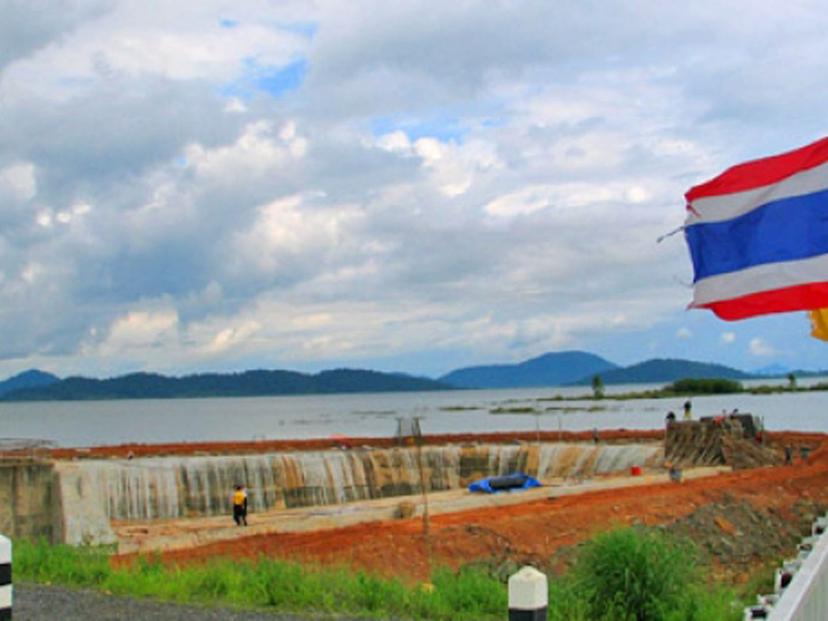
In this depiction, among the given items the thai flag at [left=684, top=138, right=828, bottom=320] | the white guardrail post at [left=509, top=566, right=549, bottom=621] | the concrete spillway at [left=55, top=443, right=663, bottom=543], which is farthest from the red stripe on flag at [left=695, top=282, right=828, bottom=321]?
the concrete spillway at [left=55, top=443, right=663, bottom=543]

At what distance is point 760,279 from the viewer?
40.6ft

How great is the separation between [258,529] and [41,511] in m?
7.58

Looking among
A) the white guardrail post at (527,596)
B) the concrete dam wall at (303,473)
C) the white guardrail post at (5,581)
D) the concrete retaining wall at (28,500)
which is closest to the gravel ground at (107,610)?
the white guardrail post at (5,581)

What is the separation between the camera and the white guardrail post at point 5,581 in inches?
348

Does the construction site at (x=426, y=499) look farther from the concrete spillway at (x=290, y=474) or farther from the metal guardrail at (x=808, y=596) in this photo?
the metal guardrail at (x=808, y=596)

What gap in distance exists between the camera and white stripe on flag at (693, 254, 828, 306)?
1188 centimetres

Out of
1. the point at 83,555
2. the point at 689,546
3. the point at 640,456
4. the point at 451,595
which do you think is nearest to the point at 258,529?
the point at 689,546

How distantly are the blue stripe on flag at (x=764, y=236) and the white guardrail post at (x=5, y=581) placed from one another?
810 centimetres

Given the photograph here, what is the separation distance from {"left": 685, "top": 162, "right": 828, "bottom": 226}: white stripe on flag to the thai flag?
11 mm

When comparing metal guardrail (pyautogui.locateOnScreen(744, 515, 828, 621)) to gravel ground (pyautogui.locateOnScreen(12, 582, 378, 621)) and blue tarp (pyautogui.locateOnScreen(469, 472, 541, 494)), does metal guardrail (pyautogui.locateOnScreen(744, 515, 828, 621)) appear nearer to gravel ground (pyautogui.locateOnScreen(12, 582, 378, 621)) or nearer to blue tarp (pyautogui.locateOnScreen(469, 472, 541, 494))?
gravel ground (pyautogui.locateOnScreen(12, 582, 378, 621))

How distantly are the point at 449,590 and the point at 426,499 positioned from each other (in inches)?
706

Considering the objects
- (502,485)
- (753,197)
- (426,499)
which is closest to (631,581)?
(753,197)

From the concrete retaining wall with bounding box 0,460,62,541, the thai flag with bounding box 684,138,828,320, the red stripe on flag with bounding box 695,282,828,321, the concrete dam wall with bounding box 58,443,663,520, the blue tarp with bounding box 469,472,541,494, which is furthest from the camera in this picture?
the blue tarp with bounding box 469,472,541,494

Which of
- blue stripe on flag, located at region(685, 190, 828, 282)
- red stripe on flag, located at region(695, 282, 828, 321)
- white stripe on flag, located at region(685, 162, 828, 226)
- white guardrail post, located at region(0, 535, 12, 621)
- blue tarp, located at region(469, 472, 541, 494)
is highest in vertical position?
white stripe on flag, located at region(685, 162, 828, 226)
